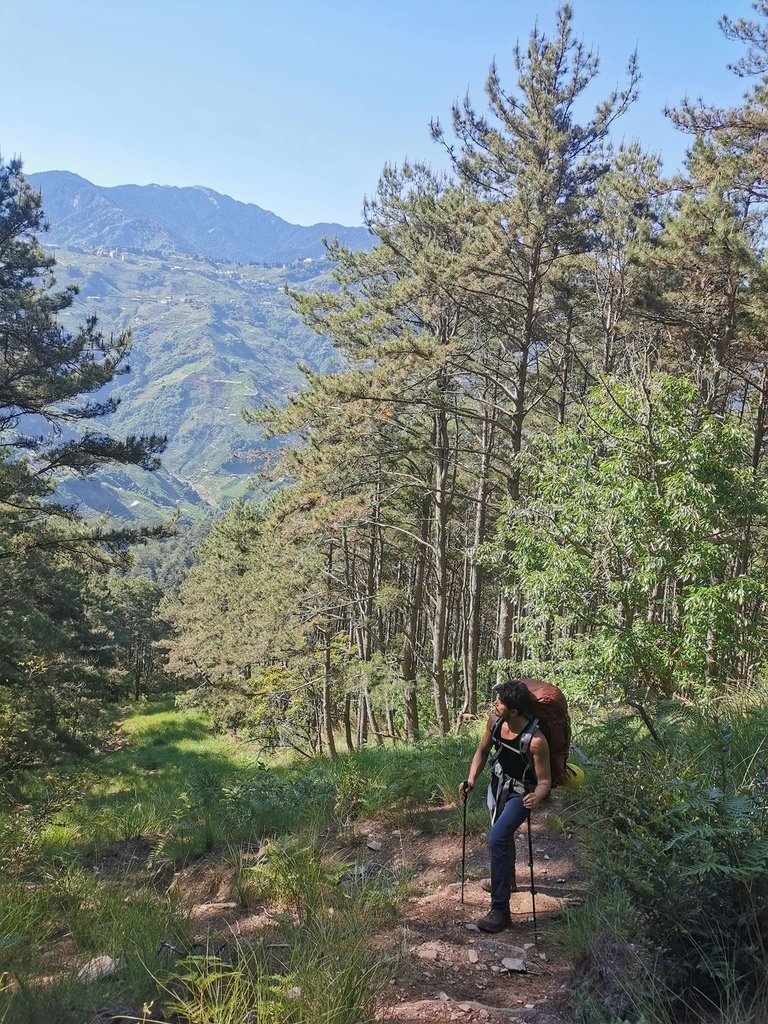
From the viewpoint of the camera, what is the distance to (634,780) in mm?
3590

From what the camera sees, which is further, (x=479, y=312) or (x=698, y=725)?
(x=479, y=312)

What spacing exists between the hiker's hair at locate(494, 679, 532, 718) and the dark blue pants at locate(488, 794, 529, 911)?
0.58m

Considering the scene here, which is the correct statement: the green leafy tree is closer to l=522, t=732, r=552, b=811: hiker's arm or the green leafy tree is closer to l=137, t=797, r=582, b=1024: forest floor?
l=137, t=797, r=582, b=1024: forest floor

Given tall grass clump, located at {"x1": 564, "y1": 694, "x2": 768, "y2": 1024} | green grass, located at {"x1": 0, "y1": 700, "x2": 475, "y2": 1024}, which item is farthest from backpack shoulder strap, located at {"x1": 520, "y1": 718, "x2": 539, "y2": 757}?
green grass, located at {"x1": 0, "y1": 700, "x2": 475, "y2": 1024}

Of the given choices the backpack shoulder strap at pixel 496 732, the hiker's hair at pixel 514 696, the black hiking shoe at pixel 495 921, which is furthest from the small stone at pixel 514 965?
the hiker's hair at pixel 514 696

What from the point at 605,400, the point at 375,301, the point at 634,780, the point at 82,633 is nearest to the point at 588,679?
the point at 605,400

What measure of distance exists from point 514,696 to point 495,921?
1.40 m

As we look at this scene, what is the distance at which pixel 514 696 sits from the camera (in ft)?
14.4

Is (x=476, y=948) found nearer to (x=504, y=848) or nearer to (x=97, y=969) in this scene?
(x=504, y=848)

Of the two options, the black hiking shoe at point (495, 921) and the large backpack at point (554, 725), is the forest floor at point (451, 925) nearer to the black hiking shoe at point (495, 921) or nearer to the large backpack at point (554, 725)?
the black hiking shoe at point (495, 921)

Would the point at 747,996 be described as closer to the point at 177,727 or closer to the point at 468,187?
the point at 468,187

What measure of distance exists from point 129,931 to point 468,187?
1530 centimetres

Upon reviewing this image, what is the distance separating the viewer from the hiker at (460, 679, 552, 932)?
4.24 m

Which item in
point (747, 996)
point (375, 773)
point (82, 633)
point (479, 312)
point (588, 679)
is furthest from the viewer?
point (82, 633)
